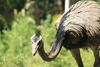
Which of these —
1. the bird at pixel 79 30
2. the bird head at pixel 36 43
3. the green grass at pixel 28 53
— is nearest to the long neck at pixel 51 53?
the bird at pixel 79 30

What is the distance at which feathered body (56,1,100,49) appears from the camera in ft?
9.27

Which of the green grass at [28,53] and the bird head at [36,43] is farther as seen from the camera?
the green grass at [28,53]

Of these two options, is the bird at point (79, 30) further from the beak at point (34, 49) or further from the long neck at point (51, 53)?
the beak at point (34, 49)

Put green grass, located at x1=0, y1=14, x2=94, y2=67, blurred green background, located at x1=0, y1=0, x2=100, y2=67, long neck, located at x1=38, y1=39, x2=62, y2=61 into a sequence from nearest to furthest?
long neck, located at x1=38, y1=39, x2=62, y2=61, blurred green background, located at x1=0, y1=0, x2=100, y2=67, green grass, located at x1=0, y1=14, x2=94, y2=67

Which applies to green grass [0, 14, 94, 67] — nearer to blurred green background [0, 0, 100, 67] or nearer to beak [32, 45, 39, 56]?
blurred green background [0, 0, 100, 67]

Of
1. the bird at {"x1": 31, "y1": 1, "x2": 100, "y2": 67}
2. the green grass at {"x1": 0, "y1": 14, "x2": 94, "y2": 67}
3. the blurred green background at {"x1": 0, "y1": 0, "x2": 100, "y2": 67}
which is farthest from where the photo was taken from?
the green grass at {"x1": 0, "y1": 14, "x2": 94, "y2": 67}

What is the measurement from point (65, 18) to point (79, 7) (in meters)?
0.31

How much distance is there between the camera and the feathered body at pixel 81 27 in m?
2.82

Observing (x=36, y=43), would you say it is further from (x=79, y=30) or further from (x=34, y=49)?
(x=79, y=30)

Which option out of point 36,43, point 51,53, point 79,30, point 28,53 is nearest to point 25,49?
point 28,53

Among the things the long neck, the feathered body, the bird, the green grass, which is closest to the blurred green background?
the green grass

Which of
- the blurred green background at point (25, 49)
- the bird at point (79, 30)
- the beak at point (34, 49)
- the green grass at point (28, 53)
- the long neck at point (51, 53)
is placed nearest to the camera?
the beak at point (34, 49)

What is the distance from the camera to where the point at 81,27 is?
2.83m

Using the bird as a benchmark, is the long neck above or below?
below
